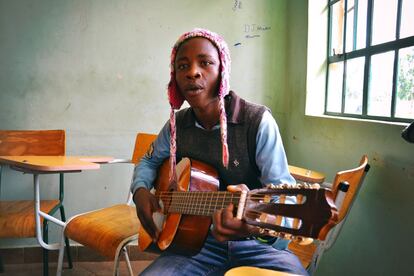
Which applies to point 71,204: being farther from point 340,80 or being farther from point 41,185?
point 340,80

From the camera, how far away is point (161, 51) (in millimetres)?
3107

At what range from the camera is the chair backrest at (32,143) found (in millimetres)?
2701

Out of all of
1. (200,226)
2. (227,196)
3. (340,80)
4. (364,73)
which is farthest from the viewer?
(340,80)

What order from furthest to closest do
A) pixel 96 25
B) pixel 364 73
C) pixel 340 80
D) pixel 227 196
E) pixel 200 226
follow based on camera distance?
pixel 96 25 → pixel 340 80 → pixel 364 73 → pixel 200 226 → pixel 227 196

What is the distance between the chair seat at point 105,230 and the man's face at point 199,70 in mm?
846

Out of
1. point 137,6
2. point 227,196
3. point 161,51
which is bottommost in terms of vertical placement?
point 227,196

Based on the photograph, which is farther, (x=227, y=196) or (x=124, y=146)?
(x=124, y=146)

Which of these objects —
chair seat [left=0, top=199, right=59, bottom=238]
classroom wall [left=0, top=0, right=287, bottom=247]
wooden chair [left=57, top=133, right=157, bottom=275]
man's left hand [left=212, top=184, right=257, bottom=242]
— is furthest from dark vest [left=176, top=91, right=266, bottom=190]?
classroom wall [left=0, top=0, right=287, bottom=247]

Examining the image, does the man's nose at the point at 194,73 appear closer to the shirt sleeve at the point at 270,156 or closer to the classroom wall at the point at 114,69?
the shirt sleeve at the point at 270,156

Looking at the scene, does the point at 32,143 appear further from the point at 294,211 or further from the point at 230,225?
the point at 294,211

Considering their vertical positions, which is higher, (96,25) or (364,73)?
(96,25)

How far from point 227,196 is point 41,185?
234cm

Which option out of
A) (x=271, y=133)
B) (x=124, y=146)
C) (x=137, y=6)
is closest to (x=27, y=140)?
(x=124, y=146)

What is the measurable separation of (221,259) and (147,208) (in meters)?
0.43
